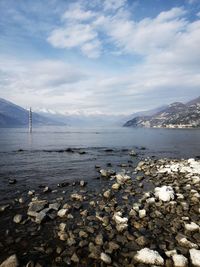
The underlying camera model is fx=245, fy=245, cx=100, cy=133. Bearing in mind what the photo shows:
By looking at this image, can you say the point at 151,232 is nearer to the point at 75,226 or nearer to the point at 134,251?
the point at 134,251

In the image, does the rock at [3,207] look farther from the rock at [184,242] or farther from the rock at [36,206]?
the rock at [184,242]

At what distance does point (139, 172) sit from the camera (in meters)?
33.4

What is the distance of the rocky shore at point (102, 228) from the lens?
11.9 metres

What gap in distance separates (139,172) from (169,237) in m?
19.4

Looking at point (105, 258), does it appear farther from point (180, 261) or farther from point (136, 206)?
point (136, 206)

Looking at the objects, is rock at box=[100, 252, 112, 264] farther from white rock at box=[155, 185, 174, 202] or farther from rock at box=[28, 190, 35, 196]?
rock at box=[28, 190, 35, 196]

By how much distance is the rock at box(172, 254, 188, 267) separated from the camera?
37.2ft

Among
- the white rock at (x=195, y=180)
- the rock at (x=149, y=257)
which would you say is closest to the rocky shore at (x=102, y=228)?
the rock at (x=149, y=257)

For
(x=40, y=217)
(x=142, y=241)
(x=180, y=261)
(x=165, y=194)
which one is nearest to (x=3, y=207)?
(x=40, y=217)

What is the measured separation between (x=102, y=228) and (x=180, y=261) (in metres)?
5.17

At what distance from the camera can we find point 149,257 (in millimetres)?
11719

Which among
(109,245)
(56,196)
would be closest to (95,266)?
(109,245)

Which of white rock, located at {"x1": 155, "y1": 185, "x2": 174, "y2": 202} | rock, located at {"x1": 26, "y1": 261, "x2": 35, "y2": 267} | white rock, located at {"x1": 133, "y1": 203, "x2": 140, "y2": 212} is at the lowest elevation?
rock, located at {"x1": 26, "y1": 261, "x2": 35, "y2": 267}

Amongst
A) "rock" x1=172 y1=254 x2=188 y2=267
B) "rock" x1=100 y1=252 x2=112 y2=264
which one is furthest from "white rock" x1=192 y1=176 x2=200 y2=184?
"rock" x1=100 y1=252 x2=112 y2=264
